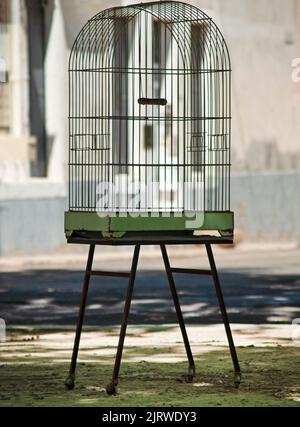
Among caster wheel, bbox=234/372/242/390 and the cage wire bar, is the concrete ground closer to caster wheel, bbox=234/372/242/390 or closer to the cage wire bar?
caster wheel, bbox=234/372/242/390

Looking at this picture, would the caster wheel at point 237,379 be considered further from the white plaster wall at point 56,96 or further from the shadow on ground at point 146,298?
the white plaster wall at point 56,96

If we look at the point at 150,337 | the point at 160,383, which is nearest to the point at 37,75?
the point at 150,337

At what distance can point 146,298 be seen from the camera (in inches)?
646

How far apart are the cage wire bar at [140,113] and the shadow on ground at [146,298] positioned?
1.01m

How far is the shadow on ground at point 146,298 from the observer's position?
14148 millimetres

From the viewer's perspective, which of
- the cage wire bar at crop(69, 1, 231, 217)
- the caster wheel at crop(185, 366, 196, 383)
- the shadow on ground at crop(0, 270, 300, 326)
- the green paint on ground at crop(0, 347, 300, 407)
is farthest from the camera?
the shadow on ground at crop(0, 270, 300, 326)

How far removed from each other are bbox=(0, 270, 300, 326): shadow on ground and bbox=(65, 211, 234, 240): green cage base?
4785 mm

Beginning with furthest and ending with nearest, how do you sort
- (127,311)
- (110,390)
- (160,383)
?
1. (160,383)
2. (110,390)
3. (127,311)

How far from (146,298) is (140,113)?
5841 mm

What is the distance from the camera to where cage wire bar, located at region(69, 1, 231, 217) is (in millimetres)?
9711

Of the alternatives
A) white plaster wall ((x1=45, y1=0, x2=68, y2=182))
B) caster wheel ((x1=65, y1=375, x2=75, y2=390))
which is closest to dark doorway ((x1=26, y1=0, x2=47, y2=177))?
white plaster wall ((x1=45, y1=0, x2=68, y2=182))

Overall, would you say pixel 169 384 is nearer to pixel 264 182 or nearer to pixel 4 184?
pixel 4 184

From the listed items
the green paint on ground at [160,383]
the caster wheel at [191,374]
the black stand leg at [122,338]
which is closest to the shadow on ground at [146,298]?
the green paint on ground at [160,383]

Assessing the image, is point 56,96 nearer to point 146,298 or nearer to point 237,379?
point 146,298
